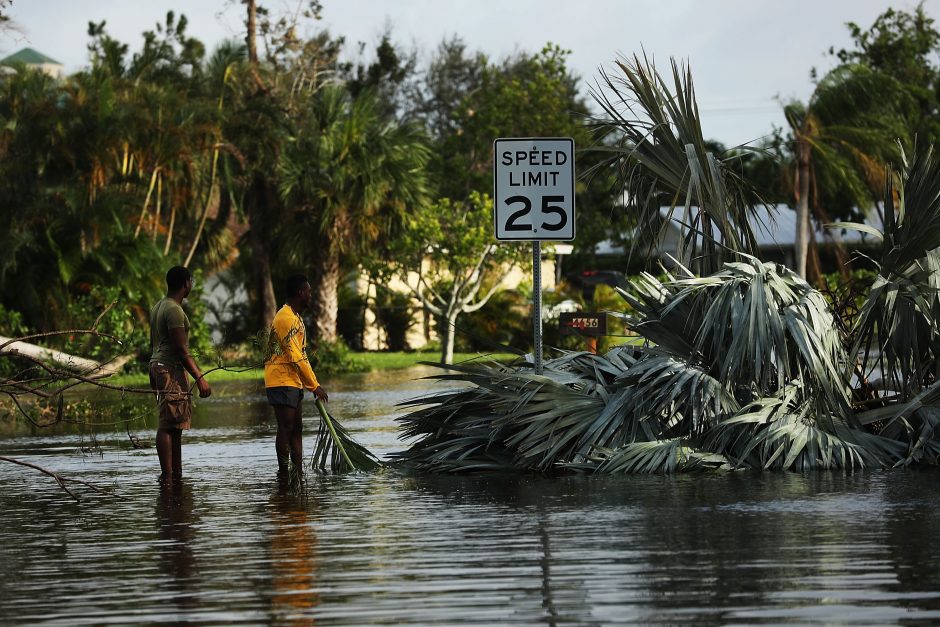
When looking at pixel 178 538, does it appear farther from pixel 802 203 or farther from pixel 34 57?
pixel 34 57

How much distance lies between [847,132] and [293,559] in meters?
37.2

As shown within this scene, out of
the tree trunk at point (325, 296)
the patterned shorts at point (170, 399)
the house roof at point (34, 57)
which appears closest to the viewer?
the patterned shorts at point (170, 399)

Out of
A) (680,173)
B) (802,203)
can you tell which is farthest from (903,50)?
(680,173)

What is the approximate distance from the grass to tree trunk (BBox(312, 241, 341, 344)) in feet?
4.27

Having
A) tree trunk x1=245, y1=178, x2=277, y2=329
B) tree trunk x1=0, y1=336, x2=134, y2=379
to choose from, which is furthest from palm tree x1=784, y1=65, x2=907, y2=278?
tree trunk x1=0, y1=336, x2=134, y2=379

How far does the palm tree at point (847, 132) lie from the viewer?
4319 centimetres

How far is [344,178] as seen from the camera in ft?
127

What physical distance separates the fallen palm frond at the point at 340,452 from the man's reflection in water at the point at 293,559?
1169 millimetres

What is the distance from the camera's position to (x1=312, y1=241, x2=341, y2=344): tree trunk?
42031 millimetres

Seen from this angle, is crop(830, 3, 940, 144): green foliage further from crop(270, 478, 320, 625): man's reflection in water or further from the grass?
crop(270, 478, 320, 625): man's reflection in water

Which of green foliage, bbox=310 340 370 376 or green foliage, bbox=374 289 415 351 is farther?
green foliage, bbox=374 289 415 351

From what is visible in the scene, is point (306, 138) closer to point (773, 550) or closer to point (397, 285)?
point (397, 285)

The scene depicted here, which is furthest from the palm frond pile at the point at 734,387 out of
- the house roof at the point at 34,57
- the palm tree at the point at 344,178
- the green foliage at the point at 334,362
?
the house roof at the point at 34,57

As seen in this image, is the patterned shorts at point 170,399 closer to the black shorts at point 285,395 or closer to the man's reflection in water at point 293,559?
the black shorts at point 285,395
